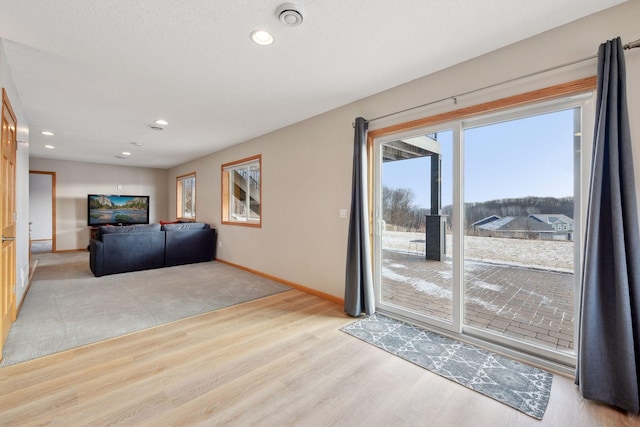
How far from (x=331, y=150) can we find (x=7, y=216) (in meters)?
3.14

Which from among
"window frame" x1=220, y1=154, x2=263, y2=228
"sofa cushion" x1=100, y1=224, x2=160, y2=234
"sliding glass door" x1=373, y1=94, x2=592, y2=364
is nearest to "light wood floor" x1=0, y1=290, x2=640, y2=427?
"sliding glass door" x1=373, y1=94, x2=592, y2=364

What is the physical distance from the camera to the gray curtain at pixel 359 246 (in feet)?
9.89

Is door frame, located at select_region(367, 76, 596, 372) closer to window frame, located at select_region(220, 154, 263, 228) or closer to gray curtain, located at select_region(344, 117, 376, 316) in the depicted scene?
gray curtain, located at select_region(344, 117, 376, 316)

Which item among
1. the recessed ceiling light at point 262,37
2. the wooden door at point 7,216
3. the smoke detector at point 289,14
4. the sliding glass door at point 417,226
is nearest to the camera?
Answer: the smoke detector at point 289,14

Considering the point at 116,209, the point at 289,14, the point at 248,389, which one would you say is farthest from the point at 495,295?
the point at 116,209

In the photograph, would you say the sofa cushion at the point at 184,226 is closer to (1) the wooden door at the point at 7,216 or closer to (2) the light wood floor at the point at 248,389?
(1) the wooden door at the point at 7,216

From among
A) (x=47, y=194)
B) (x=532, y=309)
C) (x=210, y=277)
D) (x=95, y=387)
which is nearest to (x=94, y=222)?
(x=47, y=194)

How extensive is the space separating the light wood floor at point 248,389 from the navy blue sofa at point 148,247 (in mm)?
2836

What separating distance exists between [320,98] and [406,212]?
160 cm

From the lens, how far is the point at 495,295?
2559mm

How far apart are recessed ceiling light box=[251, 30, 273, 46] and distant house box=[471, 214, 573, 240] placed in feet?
7.42

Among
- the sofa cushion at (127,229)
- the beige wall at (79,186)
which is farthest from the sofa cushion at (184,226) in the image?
the beige wall at (79,186)

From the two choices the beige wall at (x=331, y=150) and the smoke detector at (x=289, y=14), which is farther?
the beige wall at (x=331, y=150)

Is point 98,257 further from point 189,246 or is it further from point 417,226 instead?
point 417,226
